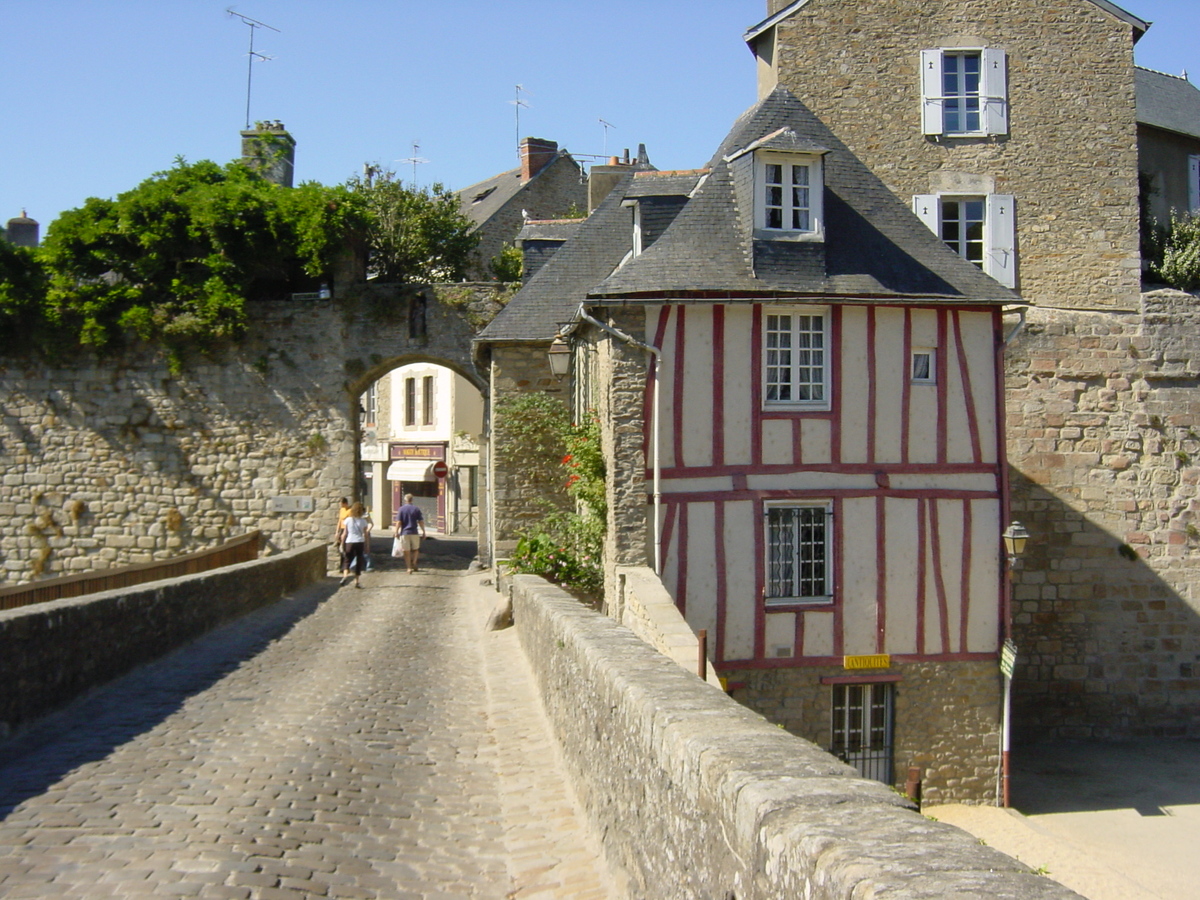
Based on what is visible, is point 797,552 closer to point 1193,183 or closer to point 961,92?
point 961,92

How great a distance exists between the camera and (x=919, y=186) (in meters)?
16.6

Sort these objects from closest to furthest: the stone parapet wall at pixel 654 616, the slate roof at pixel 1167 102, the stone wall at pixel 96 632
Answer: the stone wall at pixel 96 632
the stone parapet wall at pixel 654 616
the slate roof at pixel 1167 102

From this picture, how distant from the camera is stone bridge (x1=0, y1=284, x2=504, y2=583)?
19.0 metres

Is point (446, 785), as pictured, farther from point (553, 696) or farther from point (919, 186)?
point (919, 186)

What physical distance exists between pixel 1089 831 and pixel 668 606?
619cm

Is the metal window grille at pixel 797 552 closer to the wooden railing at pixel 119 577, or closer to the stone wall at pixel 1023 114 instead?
the wooden railing at pixel 119 577

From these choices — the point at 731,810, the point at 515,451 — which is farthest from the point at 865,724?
the point at 731,810

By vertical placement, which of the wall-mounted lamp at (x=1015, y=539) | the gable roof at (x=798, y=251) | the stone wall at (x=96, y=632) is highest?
the gable roof at (x=798, y=251)

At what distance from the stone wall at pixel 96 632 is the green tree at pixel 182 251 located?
24.6ft

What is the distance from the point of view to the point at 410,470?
34.8 metres

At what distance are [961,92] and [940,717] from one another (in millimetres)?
10168

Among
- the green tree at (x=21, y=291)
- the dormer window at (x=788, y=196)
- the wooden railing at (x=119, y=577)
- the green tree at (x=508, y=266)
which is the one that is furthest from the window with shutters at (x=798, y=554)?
the green tree at (x=21, y=291)

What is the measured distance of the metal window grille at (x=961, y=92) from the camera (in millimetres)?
16750

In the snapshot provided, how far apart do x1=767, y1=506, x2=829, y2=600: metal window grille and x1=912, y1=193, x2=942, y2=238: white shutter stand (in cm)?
708
